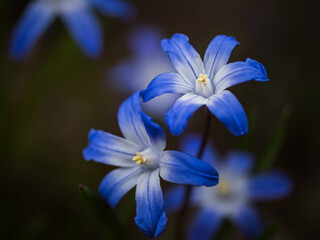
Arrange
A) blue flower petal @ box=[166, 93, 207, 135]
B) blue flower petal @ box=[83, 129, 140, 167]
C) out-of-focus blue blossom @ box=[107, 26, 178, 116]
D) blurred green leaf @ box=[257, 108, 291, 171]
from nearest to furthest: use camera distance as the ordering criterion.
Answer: blue flower petal @ box=[166, 93, 207, 135] → blue flower petal @ box=[83, 129, 140, 167] → blurred green leaf @ box=[257, 108, 291, 171] → out-of-focus blue blossom @ box=[107, 26, 178, 116]

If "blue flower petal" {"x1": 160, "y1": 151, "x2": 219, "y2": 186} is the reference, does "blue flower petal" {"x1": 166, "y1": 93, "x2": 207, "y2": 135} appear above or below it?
above

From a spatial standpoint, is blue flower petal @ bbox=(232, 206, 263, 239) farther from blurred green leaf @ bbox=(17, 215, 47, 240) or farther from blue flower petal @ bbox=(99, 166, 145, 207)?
blurred green leaf @ bbox=(17, 215, 47, 240)

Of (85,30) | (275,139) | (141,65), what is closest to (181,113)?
(275,139)

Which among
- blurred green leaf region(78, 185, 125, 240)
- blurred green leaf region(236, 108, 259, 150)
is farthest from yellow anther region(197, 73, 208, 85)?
blurred green leaf region(236, 108, 259, 150)

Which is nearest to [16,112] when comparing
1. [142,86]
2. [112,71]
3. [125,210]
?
[112,71]

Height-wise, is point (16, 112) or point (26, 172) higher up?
point (16, 112)

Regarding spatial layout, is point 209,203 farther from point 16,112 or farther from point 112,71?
point 16,112

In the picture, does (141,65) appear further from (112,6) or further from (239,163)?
(239,163)
